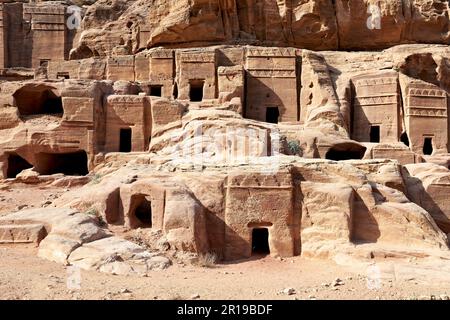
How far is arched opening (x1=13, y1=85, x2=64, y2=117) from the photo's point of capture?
23312 millimetres

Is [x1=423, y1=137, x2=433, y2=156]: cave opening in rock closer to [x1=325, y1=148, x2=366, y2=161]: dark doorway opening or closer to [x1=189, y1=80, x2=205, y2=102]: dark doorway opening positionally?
[x1=325, y1=148, x2=366, y2=161]: dark doorway opening

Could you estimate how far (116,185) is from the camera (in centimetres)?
1617

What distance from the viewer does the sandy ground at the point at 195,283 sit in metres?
10.5

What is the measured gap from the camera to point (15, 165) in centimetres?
2322

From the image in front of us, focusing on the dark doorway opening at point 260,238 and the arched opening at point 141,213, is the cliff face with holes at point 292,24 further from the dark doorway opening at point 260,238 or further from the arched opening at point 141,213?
the dark doorway opening at point 260,238

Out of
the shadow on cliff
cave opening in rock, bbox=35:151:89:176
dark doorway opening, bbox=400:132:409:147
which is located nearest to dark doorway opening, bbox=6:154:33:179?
cave opening in rock, bbox=35:151:89:176

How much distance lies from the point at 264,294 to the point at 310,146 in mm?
11470

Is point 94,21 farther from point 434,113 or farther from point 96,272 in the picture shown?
point 96,272

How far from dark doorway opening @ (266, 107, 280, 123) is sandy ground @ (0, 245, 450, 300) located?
13540 mm

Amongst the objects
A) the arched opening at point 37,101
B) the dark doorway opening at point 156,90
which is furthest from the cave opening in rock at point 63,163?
the dark doorway opening at point 156,90

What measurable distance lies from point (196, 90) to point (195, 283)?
16591mm

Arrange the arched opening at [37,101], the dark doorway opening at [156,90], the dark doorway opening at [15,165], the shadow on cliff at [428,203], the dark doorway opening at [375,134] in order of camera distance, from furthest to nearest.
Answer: the dark doorway opening at [156,90] → the dark doorway opening at [375,134] → the arched opening at [37,101] → the dark doorway opening at [15,165] → the shadow on cliff at [428,203]

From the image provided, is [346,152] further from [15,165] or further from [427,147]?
[15,165]

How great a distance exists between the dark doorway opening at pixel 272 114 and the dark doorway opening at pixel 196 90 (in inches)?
139
